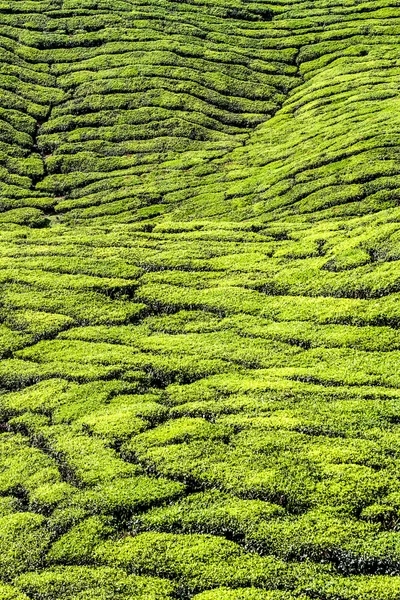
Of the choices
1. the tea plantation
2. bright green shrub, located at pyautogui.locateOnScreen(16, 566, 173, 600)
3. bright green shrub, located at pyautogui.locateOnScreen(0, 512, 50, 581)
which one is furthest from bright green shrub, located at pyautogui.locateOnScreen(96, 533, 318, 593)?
bright green shrub, located at pyautogui.locateOnScreen(0, 512, 50, 581)

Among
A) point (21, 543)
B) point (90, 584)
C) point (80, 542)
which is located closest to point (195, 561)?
point (90, 584)

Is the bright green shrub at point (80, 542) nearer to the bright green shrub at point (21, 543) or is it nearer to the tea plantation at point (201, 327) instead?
the tea plantation at point (201, 327)

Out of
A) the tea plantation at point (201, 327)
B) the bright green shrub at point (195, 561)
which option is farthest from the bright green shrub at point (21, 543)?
the bright green shrub at point (195, 561)

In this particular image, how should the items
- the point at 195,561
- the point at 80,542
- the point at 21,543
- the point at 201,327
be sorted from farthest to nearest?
1. the point at 201,327
2. the point at 21,543
3. the point at 80,542
4. the point at 195,561

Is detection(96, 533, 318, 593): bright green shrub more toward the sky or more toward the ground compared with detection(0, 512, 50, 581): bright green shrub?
more toward the sky

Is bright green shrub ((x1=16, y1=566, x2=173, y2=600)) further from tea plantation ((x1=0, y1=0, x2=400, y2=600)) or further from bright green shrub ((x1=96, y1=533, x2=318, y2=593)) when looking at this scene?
bright green shrub ((x1=96, y1=533, x2=318, y2=593))

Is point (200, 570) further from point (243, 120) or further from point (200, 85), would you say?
point (200, 85)

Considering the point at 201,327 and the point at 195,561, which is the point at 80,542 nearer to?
the point at 195,561

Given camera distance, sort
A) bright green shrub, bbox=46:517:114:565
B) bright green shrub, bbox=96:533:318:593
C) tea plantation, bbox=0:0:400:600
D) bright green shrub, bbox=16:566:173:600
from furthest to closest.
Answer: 1. bright green shrub, bbox=46:517:114:565
2. tea plantation, bbox=0:0:400:600
3. bright green shrub, bbox=16:566:173:600
4. bright green shrub, bbox=96:533:318:593

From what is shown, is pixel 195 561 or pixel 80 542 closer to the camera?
pixel 195 561

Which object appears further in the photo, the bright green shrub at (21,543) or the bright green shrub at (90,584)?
the bright green shrub at (21,543)
